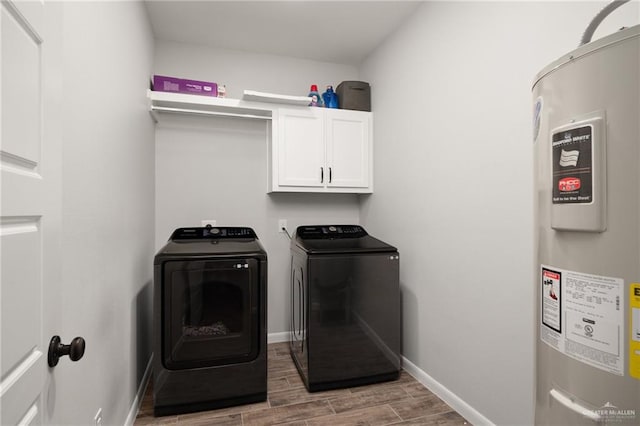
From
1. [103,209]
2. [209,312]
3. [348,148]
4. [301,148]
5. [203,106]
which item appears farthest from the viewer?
[348,148]

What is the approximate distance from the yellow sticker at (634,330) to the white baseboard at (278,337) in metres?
2.67

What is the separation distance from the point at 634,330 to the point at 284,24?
2.70 m

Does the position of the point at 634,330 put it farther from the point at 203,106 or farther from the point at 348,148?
the point at 203,106

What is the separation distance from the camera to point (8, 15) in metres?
0.59

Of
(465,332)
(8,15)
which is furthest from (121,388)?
(465,332)

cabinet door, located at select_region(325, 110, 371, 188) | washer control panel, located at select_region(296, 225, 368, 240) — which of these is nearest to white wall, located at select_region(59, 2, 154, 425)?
washer control panel, located at select_region(296, 225, 368, 240)

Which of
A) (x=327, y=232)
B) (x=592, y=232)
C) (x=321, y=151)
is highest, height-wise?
(x=321, y=151)

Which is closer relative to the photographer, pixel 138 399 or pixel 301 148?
pixel 138 399

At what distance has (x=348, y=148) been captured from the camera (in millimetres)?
2906

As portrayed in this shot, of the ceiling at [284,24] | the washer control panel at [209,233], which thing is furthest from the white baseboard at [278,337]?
the ceiling at [284,24]

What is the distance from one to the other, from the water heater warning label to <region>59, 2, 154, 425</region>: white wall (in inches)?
53.7

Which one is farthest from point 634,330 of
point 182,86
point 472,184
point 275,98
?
point 182,86

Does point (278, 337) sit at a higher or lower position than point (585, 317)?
lower

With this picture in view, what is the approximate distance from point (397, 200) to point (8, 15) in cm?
234
